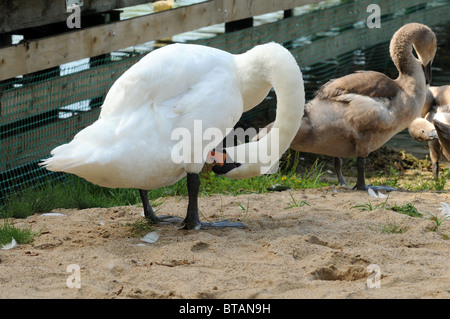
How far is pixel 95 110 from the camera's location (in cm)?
771

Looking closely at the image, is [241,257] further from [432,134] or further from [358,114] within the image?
[432,134]

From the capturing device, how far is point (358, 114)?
22.1ft

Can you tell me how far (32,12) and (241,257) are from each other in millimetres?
4125

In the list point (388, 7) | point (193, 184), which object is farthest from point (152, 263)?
point (388, 7)

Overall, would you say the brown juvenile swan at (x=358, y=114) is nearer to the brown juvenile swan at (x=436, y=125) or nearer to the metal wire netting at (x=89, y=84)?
the brown juvenile swan at (x=436, y=125)

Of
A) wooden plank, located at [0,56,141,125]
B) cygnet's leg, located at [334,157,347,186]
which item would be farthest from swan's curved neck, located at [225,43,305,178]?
wooden plank, located at [0,56,141,125]

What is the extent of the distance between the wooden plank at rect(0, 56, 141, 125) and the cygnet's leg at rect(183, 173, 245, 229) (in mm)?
2562

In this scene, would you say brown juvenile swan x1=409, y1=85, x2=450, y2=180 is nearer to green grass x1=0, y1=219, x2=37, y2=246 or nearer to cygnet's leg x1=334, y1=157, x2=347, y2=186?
cygnet's leg x1=334, y1=157, x2=347, y2=186

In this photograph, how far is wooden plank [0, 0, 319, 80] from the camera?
691 cm

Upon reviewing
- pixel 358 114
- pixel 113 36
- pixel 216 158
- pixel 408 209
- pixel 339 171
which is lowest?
pixel 339 171

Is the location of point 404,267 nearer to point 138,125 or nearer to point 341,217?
point 341,217

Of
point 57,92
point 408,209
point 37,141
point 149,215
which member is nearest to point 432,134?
point 408,209

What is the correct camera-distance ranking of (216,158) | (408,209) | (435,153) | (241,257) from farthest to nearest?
(435,153) < (408,209) < (216,158) < (241,257)

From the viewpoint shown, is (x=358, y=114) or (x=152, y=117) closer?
(x=152, y=117)
